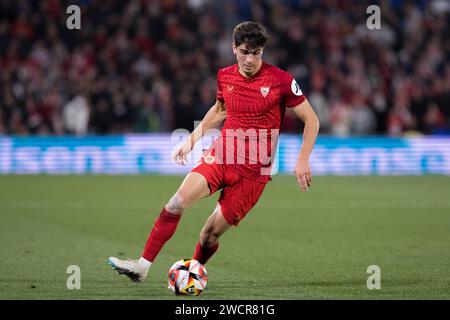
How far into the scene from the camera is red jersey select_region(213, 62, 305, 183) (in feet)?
23.9

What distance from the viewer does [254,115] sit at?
7.35m

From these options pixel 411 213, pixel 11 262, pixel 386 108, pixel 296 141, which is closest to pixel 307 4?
pixel 386 108

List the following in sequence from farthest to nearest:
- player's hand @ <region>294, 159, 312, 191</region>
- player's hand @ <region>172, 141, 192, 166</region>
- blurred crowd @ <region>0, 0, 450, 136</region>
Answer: blurred crowd @ <region>0, 0, 450, 136</region> → player's hand @ <region>172, 141, 192, 166</region> → player's hand @ <region>294, 159, 312, 191</region>

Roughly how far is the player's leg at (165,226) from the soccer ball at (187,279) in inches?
8.6

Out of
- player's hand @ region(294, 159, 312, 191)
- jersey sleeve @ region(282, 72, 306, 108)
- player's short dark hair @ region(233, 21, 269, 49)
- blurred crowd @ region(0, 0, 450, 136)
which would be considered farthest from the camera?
blurred crowd @ region(0, 0, 450, 136)

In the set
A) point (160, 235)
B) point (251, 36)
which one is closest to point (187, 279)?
point (160, 235)

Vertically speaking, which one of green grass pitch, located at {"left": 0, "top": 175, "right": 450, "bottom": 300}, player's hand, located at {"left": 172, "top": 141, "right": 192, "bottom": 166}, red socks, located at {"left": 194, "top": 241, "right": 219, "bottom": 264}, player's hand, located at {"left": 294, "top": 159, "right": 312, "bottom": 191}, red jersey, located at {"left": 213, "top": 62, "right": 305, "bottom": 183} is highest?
red jersey, located at {"left": 213, "top": 62, "right": 305, "bottom": 183}

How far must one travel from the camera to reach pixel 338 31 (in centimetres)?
2366

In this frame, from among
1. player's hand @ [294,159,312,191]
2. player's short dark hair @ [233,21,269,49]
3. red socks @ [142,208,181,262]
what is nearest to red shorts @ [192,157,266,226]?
red socks @ [142,208,181,262]

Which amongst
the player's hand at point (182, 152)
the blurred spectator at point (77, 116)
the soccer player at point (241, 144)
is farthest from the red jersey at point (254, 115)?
the blurred spectator at point (77, 116)

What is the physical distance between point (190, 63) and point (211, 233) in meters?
15.4

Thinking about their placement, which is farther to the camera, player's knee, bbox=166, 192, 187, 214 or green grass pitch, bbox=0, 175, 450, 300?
green grass pitch, bbox=0, 175, 450, 300

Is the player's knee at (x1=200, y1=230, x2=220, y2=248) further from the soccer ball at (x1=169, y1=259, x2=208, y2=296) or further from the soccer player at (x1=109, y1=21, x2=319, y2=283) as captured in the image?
the soccer ball at (x1=169, y1=259, x2=208, y2=296)

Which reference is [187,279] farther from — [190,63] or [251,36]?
[190,63]
